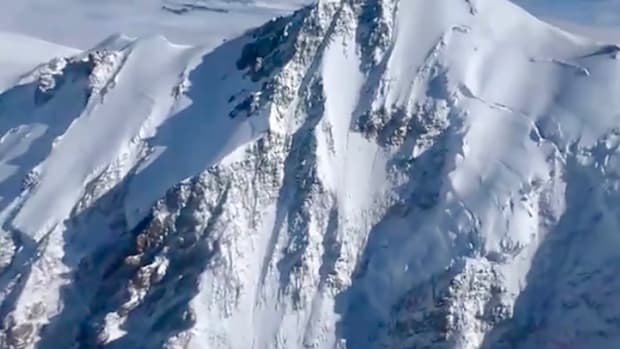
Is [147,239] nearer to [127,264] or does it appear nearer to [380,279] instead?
[127,264]

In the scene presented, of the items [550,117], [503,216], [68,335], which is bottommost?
[68,335]

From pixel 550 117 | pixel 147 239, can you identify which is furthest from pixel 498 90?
pixel 147 239

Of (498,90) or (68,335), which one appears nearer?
(68,335)

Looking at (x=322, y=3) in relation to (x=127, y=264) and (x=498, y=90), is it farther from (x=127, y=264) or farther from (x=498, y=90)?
(x=127, y=264)

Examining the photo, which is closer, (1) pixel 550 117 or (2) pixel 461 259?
(2) pixel 461 259

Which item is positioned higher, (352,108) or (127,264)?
(352,108)

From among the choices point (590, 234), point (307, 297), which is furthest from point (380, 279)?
point (590, 234)
